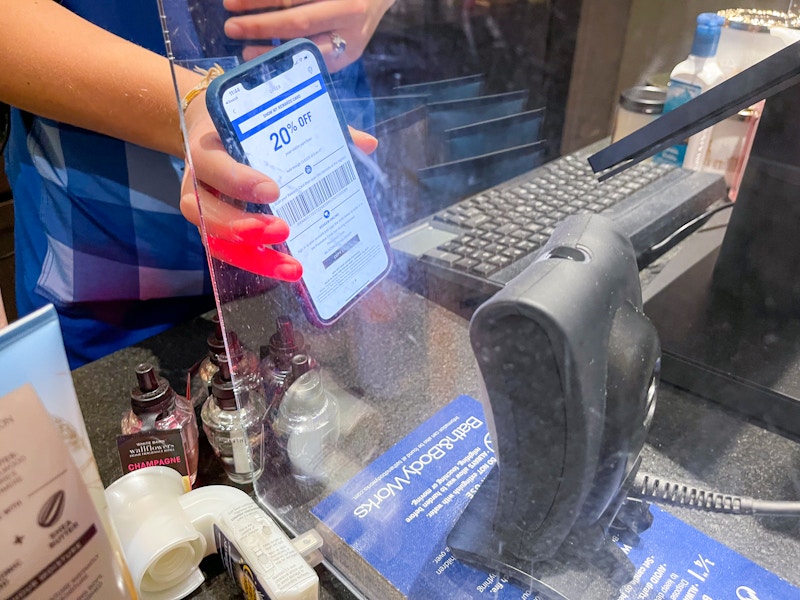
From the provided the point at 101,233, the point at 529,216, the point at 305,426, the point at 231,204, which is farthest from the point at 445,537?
the point at 101,233

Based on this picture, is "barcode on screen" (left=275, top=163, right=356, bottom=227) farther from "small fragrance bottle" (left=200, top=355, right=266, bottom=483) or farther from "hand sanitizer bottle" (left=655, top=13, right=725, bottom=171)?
"hand sanitizer bottle" (left=655, top=13, right=725, bottom=171)

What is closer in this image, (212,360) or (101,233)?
(212,360)

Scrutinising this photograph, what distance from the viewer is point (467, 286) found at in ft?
1.74

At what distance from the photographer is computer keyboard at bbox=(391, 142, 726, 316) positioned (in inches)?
20.9

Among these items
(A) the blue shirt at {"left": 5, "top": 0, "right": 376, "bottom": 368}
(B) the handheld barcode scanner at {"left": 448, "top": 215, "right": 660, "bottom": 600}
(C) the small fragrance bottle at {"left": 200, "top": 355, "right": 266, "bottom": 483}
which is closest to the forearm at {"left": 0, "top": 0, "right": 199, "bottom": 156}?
(A) the blue shirt at {"left": 5, "top": 0, "right": 376, "bottom": 368}

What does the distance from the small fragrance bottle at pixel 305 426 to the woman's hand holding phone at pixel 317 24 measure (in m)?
0.19

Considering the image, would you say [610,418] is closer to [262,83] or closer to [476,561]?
[476,561]

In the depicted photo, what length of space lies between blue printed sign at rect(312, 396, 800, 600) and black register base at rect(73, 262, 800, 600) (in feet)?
0.06

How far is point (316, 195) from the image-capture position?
1.18 feet

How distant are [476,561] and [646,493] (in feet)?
0.37

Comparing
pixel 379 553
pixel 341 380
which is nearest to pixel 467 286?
pixel 341 380

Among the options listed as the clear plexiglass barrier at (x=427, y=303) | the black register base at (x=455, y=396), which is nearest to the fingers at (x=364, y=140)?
the clear plexiglass barrier at (x=427, y=303)

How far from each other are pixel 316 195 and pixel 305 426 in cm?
16

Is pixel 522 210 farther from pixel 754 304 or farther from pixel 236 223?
pixel 236 223
